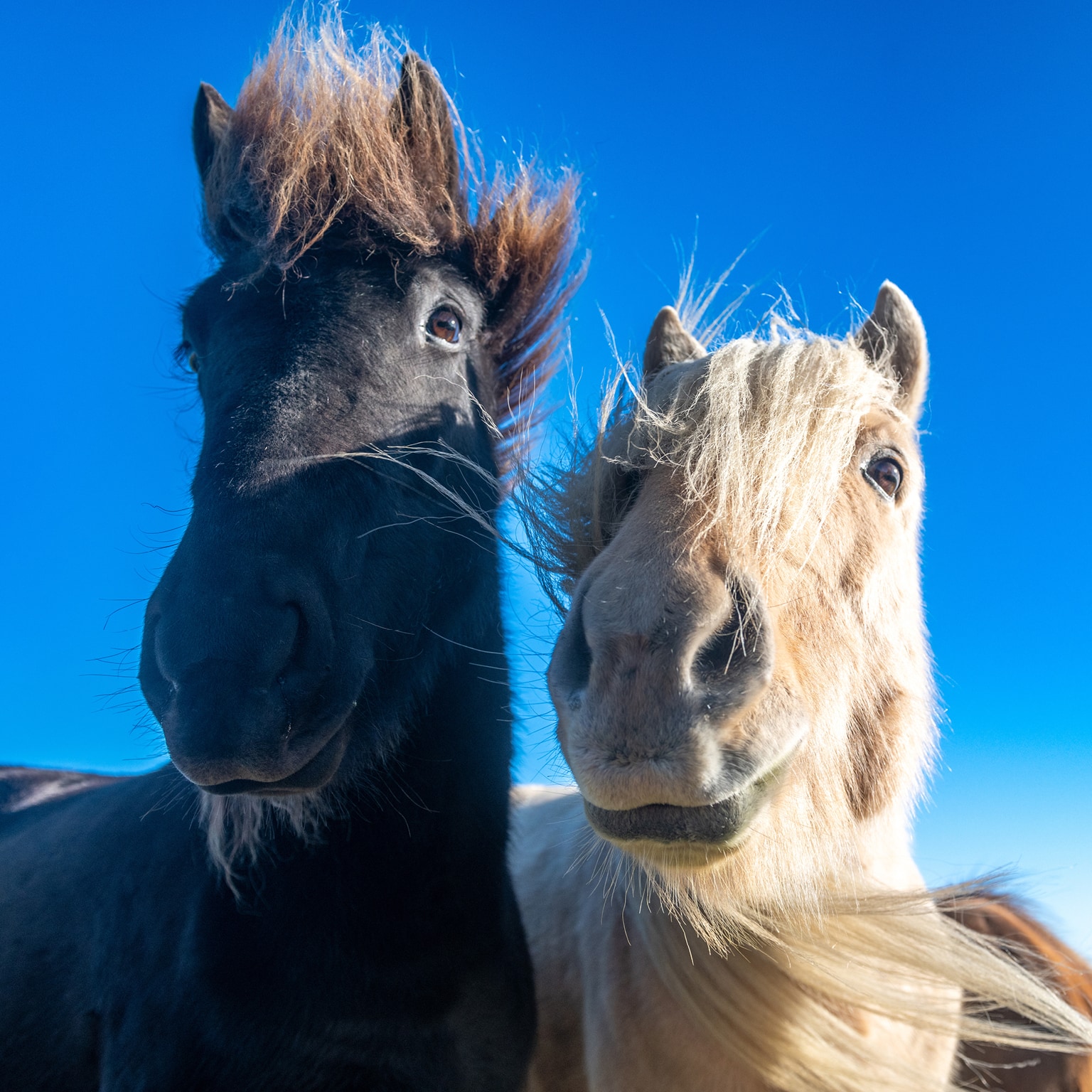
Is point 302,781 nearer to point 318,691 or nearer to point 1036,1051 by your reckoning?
point 318,691

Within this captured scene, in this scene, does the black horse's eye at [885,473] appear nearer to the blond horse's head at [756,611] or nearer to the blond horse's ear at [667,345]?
the blond horse's head at [756,611]

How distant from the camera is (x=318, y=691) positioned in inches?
73.3

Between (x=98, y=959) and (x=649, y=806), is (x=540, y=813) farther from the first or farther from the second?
(x=649, y=806)

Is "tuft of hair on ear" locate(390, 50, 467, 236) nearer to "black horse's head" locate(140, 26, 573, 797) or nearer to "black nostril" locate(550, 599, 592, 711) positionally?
"black horse's head" locate(140, 26, 573, 797)

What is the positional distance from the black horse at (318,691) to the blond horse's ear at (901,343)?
1264 millimetres

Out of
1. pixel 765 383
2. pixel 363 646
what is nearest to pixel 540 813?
pixel 363 646

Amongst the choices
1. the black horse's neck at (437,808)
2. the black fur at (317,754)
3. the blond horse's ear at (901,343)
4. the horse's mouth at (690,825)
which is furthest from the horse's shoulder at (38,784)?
the blond horse's ear at (901,343)

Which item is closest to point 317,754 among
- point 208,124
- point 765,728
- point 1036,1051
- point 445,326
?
point 765,728

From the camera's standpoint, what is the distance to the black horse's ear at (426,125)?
2852mm

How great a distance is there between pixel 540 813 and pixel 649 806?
350 centimetres

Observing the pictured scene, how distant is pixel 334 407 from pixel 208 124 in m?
1.59

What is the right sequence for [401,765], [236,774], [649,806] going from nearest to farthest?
[649,806] < [236,774] < [401,765]

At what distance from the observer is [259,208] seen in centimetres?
255

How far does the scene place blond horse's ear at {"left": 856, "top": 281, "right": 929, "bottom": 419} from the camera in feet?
7.94
